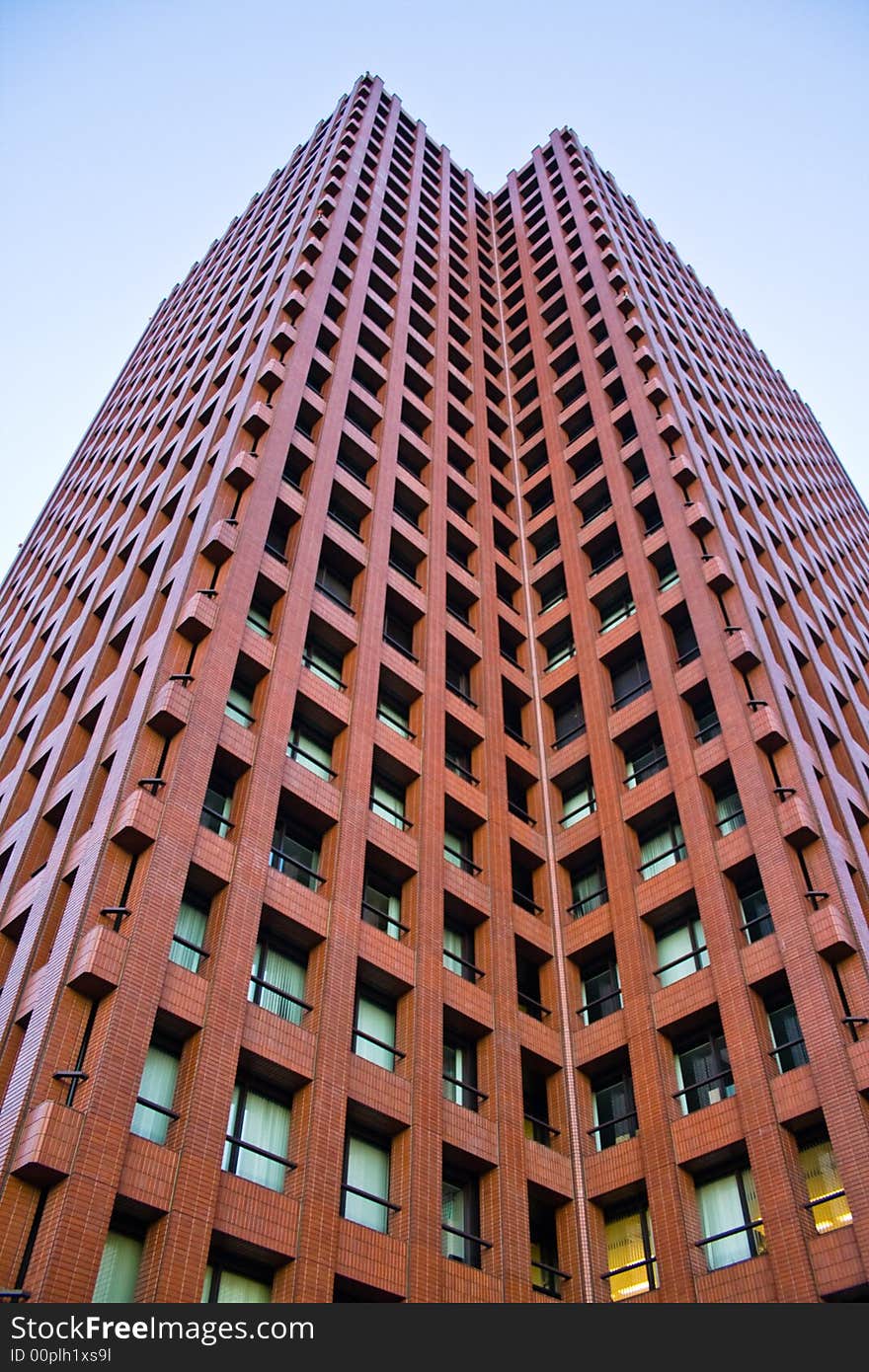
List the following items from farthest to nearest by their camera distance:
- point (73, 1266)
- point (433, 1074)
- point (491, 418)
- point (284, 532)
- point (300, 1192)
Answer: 1. point (491, 418)
2. point (284, 532)
3. point (433, 1074)
4. point (300, 1192)
5. point (73, 1266)

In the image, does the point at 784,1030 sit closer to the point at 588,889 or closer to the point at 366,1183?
the point at 588,889

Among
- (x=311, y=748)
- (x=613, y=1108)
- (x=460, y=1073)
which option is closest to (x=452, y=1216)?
(x=460, y=1073)

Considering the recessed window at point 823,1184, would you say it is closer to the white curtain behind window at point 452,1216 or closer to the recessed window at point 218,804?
the white curtain behind window at point 452,1216

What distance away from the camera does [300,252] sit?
4922 cm

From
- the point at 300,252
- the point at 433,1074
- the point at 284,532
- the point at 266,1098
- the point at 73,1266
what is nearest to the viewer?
the point at 73,1266

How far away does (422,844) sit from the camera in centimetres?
3184

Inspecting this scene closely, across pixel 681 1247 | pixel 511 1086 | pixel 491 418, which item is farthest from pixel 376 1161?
pixel 491 418

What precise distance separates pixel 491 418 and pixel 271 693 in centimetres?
2705

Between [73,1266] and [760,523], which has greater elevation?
[760,523]

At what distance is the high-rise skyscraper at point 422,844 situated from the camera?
22891 millimetres

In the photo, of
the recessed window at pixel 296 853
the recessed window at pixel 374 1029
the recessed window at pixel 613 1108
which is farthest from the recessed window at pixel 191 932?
the recessed window at pixel 613 1108

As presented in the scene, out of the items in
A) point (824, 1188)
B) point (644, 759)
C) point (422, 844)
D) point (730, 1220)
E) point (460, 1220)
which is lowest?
point (824, 1188)

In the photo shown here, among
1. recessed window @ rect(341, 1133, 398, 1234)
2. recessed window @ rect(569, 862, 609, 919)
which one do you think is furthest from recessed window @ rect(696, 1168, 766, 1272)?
recessed window @ rect(569, 862, 609, 919)

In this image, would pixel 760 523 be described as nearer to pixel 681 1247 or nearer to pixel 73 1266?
pixel 681 1247
